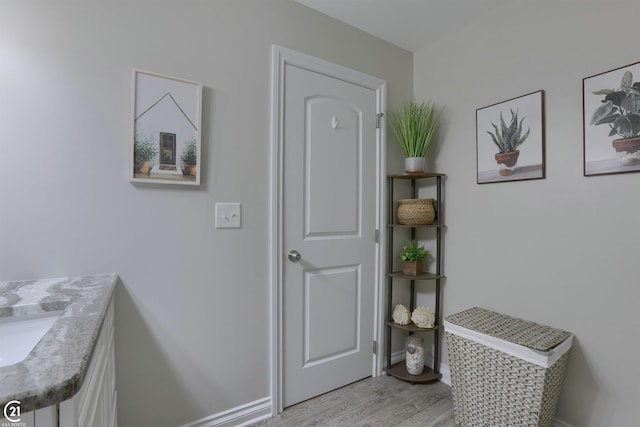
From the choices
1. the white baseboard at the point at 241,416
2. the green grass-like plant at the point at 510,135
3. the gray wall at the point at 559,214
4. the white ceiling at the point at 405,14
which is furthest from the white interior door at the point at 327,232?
the green grass-like plant at the point at 510,135

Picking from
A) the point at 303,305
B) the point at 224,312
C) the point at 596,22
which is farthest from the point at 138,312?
the point at 596,22

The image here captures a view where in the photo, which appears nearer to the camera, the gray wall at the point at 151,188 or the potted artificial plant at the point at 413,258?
the gray wall at the point at 151,188

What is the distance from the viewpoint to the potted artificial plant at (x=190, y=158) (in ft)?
4.88

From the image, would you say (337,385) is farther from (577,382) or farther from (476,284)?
(577,382)

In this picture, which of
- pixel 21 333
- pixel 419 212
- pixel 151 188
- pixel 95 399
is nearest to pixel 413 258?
pixel 419 212

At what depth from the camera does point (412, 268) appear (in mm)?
2123

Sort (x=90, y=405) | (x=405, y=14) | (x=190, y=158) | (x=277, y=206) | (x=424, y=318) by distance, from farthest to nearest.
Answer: (x=424, y=318) < (x=405, y=14) < (x=277, y=206) < (x=190, y=158) < (x=90, y=405)

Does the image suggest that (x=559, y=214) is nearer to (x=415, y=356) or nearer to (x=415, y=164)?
(x=415, y=164)

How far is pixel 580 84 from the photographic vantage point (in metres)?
1.53

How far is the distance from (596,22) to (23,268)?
9.04ft

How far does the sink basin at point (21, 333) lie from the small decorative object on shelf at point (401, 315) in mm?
1843

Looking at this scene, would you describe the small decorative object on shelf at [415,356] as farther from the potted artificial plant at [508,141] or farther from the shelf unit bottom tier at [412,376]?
the potted artificial plant at [508,141]

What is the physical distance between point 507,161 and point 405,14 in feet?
3.60

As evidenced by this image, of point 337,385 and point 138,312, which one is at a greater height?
point 138,312
